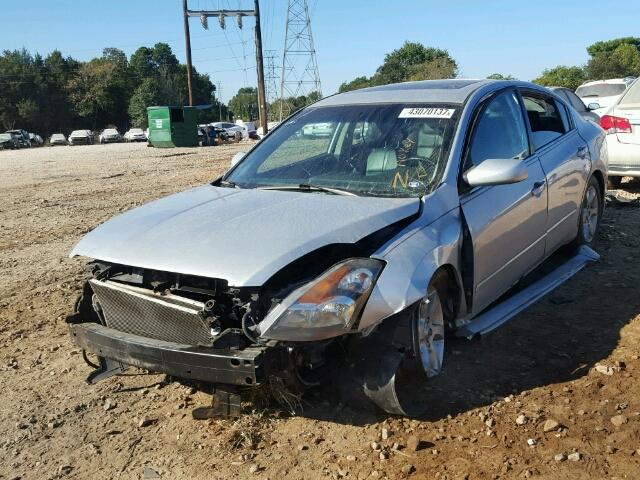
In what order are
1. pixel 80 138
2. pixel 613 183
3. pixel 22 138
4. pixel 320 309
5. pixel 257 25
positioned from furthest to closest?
pixel 80 138, pixel 22 138, pixel 257 25, pixel 613 183, pixel 320 309

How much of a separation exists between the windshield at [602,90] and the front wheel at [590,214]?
13.8m

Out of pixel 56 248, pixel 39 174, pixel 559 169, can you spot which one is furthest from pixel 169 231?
pixel 39 174

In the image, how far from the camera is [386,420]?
3.46 meters

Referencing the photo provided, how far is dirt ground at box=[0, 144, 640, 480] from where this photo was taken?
122 inches

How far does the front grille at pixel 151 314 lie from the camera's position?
321 centimetres

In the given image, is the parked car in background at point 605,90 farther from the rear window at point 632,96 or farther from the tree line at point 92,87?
the tree line at point 92,87

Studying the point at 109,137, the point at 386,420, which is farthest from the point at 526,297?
the point at 109,137

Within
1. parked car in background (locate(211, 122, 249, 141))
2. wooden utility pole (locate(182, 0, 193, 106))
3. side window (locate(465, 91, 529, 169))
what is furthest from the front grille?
parked car in background (locate(211, 122, 249, 141))

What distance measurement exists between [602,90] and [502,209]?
1687 centimetres

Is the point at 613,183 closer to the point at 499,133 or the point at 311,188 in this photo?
the point at 499,133

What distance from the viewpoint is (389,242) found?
3.40 m

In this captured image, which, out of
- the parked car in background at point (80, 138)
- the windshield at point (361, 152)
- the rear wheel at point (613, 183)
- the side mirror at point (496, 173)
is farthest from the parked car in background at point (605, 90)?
the parked car in background at point (80, 138)

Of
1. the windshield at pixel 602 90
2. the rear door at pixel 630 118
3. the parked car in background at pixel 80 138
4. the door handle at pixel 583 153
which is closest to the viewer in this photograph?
the door handle at pixel 583 153

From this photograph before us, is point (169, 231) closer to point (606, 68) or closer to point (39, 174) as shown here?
point (39, 174)
